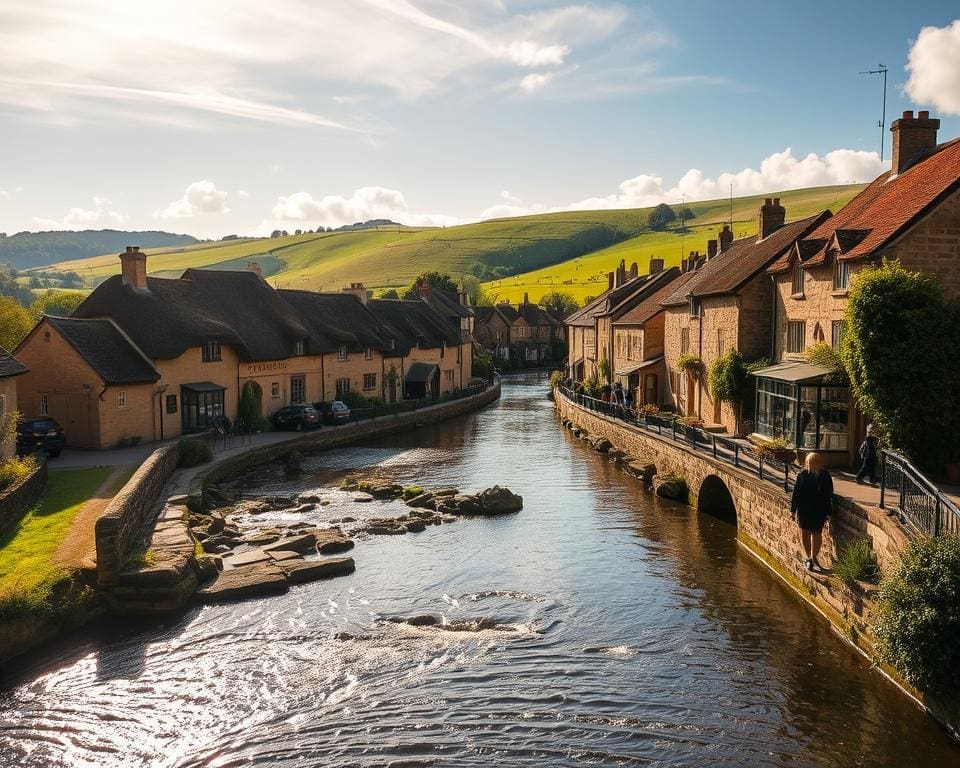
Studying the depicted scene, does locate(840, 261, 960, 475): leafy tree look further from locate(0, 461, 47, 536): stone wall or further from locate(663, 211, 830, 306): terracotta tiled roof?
locate(0, 461, 47, 536): stone wall

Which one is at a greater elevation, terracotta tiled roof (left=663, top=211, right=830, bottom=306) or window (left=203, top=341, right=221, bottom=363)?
terracotta tiled roof (left=663, top=211, right=830, bottom=306)

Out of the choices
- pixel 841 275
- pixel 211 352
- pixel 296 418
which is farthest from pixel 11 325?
pixel 841 275

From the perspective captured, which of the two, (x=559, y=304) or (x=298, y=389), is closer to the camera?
(x=298, y=389)

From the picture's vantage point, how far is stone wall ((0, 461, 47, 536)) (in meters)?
19.9

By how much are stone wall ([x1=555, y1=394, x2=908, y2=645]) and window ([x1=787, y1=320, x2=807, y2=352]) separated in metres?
4.95

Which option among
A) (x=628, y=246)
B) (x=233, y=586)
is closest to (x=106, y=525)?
(x=233, y=586)

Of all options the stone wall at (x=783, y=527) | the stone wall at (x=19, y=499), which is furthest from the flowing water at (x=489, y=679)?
the stone wall at (x=19, y=499)

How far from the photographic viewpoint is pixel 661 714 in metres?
13.7

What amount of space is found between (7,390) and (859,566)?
25669 millimetres

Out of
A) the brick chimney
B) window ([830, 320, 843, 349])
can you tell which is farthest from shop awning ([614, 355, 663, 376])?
window ([830, 320, 843, 349])

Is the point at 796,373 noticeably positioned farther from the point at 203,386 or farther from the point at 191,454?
the point at 203,386

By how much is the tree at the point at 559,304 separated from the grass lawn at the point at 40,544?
95715 millimetres

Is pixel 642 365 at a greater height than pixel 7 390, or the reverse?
pixel 642 365

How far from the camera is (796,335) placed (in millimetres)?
27953
